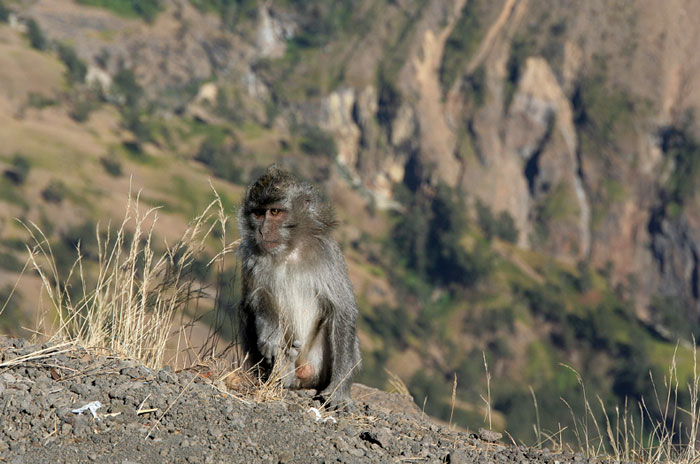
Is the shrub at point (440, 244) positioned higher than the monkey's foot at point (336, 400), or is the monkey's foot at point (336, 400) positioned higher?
the monkey's foot at point (336, 400)

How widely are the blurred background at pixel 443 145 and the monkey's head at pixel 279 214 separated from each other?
45477 millimetres

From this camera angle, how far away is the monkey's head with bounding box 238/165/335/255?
5.09 metres

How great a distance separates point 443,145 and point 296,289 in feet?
274

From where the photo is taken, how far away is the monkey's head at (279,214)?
16.7 ft

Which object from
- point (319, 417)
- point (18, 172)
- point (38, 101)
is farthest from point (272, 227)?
point (38, 101)

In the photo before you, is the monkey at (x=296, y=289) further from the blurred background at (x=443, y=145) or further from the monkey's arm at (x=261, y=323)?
the blurred background at (x=443, y=145)

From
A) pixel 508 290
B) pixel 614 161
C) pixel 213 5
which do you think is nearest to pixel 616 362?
pixel 508 290

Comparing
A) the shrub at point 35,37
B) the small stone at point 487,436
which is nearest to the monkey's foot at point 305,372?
the small stone at point 487,436

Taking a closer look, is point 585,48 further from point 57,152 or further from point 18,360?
point 18,360

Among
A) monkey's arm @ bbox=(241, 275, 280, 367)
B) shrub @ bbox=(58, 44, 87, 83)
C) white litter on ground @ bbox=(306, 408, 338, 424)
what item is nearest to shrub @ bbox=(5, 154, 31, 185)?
shrub @ bbox=(58, 44, 87, 83)

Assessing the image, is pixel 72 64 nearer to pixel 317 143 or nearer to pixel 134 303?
pixel 317 143

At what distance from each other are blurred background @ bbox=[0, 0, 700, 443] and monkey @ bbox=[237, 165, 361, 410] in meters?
45.3

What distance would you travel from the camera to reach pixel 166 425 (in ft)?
12.5

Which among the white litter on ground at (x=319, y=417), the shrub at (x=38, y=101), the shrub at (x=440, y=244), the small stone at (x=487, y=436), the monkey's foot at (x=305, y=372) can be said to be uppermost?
the small stone at (x=487, y=436)
